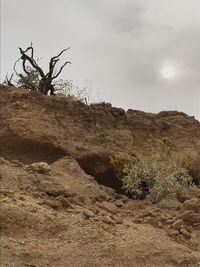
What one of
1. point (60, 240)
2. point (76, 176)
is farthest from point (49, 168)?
point (60, 240)

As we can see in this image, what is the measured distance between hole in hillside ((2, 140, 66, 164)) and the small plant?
116cm

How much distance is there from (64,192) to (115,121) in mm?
3318

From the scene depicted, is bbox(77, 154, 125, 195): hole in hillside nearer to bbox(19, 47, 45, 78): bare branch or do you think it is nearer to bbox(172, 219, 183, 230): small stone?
bbox(172, 219, 183, 230): small stone

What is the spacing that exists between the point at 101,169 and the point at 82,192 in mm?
1749

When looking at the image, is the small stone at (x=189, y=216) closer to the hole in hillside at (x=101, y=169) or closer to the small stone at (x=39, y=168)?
the hole in hillside at (x=101, y=169)

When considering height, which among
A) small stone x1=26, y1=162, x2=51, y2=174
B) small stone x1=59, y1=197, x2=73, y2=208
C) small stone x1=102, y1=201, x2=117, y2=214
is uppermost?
small stone x1=26, y1=162, x2=51, y2=174

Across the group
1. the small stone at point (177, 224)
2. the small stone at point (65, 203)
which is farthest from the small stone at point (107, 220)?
the small stone at point (177, 224)

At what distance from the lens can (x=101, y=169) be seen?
10977 millimetres

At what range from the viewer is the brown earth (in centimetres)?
714

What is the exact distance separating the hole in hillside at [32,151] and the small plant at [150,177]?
3.80 feet

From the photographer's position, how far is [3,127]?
10.5 meters

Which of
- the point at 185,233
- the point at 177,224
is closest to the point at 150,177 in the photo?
the point at 177,224

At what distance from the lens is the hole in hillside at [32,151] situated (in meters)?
10.4

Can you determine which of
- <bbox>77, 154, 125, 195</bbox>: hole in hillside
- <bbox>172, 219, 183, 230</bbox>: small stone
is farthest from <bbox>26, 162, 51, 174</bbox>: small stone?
<bbox>172, 219, 183, 230</bbox>: small stone
